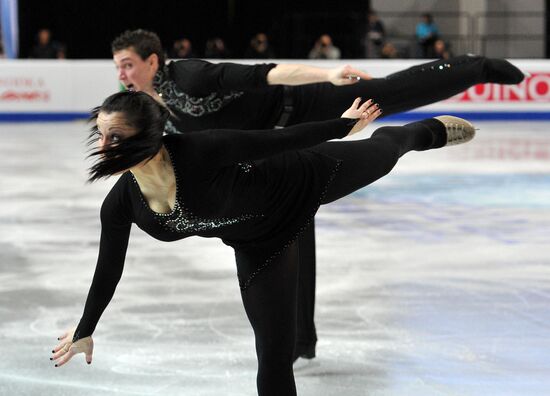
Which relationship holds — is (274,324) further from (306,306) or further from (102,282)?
(306,306)

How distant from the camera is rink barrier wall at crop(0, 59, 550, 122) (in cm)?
1341

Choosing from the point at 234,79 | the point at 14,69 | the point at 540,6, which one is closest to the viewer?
the point at 234,79

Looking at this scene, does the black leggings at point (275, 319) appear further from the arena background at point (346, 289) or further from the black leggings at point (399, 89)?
the black leggings at point (399, 89)

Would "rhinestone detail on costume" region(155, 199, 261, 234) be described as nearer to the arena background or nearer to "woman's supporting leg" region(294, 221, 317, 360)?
the arena background

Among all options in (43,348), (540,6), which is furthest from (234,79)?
(540,6)

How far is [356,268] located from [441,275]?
451 mm

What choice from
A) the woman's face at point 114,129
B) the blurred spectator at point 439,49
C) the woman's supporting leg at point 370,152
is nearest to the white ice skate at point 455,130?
the woman's supporting leg at point 370,152

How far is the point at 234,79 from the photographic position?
135 inches

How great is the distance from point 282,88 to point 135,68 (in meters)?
0.58

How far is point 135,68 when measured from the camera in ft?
11.4

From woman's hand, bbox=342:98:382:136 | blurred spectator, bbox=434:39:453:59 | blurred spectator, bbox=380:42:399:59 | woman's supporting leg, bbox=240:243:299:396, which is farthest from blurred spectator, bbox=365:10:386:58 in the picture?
woman's supporting leg, bbox=240:243:299:396

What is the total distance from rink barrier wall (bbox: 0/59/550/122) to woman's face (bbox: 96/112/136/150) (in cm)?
1111

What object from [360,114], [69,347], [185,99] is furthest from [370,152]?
[69,347]

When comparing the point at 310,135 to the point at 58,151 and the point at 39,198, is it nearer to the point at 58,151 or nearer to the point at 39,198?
the point at 39,198
